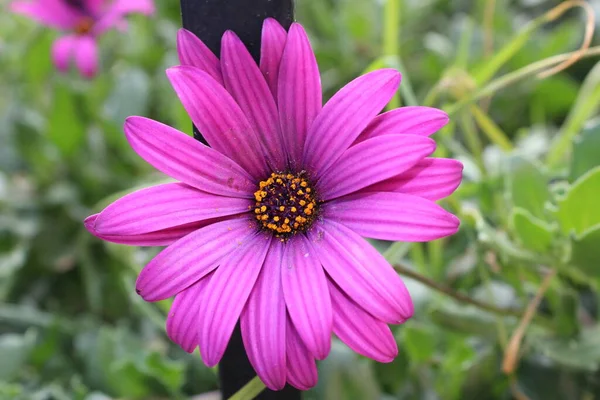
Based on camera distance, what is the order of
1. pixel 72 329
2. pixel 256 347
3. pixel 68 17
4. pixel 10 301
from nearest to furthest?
pixel 256 347 → pixel 72 329 → pixel 10 301 → pixel 68 17

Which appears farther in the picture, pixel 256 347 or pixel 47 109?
pixel 47 109

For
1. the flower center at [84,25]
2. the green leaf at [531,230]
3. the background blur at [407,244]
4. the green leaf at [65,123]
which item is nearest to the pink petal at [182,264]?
the background blur at [407,244]

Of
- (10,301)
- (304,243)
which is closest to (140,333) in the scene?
(10,301)

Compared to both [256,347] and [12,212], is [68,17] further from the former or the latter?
[256,347]

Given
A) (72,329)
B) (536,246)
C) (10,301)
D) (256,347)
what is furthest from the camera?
(10,301)

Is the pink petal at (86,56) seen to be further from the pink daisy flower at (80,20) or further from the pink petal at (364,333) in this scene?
the pink petal at (364,333)

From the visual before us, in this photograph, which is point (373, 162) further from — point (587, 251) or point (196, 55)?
point (587, 251)

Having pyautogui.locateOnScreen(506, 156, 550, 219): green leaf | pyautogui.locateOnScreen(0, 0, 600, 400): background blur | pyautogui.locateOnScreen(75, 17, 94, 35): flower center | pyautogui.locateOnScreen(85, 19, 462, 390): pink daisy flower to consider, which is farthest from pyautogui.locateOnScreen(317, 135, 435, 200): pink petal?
pyautogui.locateOnScreen(75, 17, 94, 35): flower center
